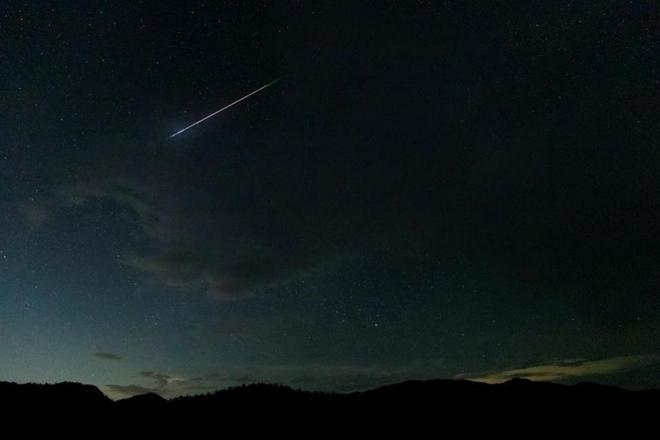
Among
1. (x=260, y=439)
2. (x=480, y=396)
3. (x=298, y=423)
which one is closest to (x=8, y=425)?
(x=260, y=439)

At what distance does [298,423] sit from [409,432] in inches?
292

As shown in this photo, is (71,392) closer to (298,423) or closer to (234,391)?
(234,391)

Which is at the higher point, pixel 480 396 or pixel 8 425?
pixel 8 425

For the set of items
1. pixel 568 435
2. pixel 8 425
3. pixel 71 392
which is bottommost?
pixel 568 435

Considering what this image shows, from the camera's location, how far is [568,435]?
83.8 ft

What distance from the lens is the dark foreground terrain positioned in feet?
94.2

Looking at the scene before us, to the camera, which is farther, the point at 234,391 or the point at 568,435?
the point at 234,391

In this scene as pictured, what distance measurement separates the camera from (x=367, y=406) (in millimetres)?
32031

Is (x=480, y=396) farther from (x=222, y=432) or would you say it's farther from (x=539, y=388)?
(x=222, y=432)

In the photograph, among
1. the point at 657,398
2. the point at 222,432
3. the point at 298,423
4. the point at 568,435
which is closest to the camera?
the point at 568,435


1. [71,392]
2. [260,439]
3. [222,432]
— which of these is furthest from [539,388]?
[71,392]

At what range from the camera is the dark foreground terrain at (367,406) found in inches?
1131

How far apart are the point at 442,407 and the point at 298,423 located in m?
10.1

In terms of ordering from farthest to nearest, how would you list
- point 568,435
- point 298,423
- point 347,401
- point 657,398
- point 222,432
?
1. point 347,401
2. point 657,398
3. point 298,423
4. point 222,432
5. point 568,435
